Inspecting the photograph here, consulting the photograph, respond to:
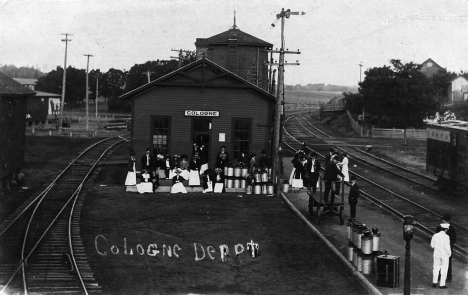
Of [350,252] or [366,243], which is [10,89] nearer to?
[350,252]

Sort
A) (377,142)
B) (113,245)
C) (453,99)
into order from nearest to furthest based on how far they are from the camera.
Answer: (113,245) < (377,142) < (453,99)

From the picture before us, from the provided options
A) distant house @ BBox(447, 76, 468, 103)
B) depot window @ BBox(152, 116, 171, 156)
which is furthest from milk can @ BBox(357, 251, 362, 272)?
distant house @ BBox(447, 76, 468, 103)

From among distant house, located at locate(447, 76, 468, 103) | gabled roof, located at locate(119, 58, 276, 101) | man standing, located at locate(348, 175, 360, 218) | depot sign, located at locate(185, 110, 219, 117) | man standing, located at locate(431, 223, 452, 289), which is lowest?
man standing, located at locate(431, 223, 452, 289)

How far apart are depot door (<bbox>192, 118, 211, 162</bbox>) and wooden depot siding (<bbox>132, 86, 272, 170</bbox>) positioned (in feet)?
0.65

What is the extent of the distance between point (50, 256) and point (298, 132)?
2050 inches

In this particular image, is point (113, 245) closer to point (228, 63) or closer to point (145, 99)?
point (145, 99)

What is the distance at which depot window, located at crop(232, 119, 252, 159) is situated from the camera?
31219 millimetres

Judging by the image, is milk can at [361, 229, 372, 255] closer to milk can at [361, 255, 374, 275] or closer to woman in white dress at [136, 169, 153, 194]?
milk can at [361, 255, 374, 275]

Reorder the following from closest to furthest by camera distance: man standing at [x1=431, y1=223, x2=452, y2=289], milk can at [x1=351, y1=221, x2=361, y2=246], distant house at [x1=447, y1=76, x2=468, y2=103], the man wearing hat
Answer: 1. man standing at [x1=431, y1=223, x2=452, y2=289]
2. milk can at [x1=351, y1=221, x2=361, y2=246]
3. the man wearing hat
4. distant house at [x1=447, y1=76, x2=468, y2=103]

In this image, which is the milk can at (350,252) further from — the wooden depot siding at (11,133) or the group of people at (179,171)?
the wooden depot siding at (11,133)

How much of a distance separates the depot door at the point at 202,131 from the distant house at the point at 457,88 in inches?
2638

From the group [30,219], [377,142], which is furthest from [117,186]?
[377,142]

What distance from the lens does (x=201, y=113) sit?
3088 centimetres

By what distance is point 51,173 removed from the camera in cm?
3422
